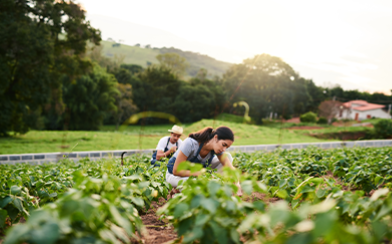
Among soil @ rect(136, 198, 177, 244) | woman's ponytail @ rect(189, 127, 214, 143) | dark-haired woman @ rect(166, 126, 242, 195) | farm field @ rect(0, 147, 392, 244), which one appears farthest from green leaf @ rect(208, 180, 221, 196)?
woman's ponytail @ rect(189, 127, 214, 143)

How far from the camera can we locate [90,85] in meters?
29.7

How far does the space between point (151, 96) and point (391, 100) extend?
36.6 m

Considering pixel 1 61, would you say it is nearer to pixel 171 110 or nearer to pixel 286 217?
pixel 286 217

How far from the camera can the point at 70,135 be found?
18.8 m

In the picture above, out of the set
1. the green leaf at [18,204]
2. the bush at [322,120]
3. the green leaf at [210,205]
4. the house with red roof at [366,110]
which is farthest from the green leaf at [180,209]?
the house with red roof at [366,110]

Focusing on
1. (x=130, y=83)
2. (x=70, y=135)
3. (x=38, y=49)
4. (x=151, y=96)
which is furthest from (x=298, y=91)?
(x=38, y=49)

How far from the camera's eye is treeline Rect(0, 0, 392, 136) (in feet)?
48.6

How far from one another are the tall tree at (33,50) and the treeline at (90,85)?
4cm

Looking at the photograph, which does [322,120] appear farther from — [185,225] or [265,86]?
[185,225]

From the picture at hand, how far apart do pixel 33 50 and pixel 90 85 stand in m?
15.8

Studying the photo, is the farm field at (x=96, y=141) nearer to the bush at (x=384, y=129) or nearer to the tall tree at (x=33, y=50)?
the tall tree at (x=33, y=50)

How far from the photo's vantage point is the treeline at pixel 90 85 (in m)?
14.8

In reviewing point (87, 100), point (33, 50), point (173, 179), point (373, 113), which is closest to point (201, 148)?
point (173, 179)

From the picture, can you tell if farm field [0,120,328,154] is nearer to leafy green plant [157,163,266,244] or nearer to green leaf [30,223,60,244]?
leafy green plant [157,163,266,244]
